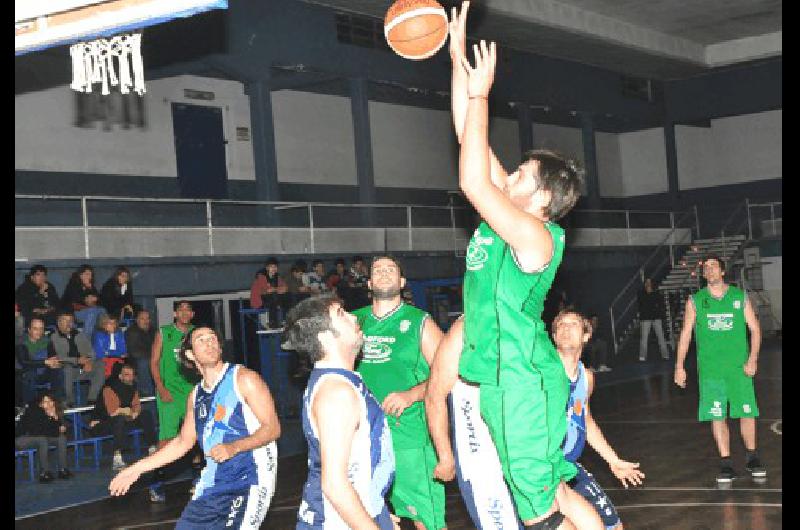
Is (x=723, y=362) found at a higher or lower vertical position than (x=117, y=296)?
lower

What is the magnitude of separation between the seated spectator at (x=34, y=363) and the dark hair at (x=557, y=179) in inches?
378

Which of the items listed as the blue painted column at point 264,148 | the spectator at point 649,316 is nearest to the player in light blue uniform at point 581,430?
the blue painted column at point 264,148

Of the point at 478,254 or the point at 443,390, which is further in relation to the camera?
the point at 443,390

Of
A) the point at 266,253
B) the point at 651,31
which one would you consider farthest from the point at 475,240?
the point at 651,31

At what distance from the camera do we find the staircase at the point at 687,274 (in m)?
26.2

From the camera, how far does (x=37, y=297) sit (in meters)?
13.4

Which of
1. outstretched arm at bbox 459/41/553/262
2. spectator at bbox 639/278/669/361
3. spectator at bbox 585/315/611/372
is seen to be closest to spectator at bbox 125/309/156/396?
spectator at bbox 585/315/611/372

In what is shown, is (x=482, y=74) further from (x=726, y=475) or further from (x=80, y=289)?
(x=80, y=289)

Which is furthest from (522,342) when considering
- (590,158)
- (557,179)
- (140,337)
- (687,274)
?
(590,158)

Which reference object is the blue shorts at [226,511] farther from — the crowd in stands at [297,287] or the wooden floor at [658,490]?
the crowd in stands at [297,287]

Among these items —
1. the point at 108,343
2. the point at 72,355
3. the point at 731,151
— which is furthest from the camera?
the point at 731,151

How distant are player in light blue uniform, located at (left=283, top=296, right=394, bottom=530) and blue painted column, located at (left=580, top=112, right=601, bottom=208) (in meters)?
23.9

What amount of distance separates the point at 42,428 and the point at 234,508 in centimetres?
697

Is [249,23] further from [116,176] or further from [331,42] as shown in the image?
[116,176]
